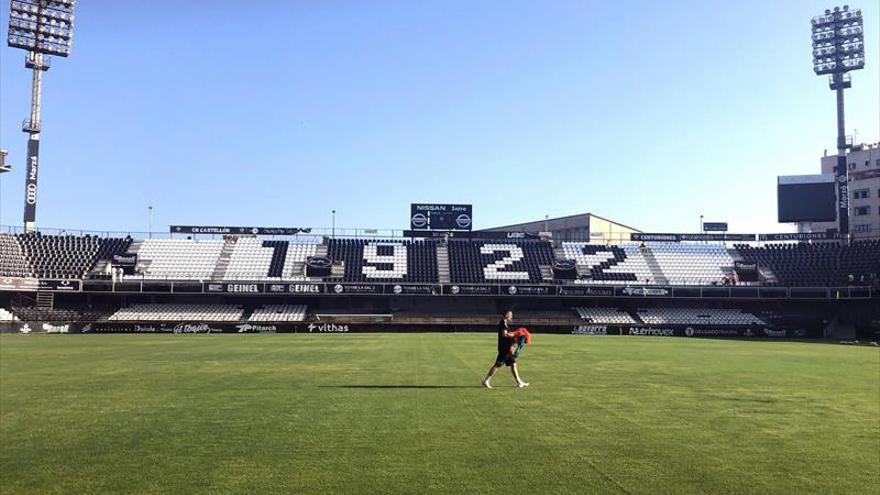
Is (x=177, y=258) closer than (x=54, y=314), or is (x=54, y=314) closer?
(x=54, y=314)

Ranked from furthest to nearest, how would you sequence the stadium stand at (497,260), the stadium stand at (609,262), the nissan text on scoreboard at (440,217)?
the nissan text on scoreboard at (440,217)
the stadium stand at (609,262)
the stadium stand at (497,260)

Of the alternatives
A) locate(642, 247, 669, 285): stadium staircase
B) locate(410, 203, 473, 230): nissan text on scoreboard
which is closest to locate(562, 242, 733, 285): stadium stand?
locate(642, 247, 669, 285): stadium staircase

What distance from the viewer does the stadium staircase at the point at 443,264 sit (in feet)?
198

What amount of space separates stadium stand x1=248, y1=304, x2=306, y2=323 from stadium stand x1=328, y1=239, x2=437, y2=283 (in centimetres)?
548

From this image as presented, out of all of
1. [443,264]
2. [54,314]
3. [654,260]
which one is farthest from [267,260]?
[654,260]

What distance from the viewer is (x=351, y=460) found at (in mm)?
7422

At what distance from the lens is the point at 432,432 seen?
9.05 m

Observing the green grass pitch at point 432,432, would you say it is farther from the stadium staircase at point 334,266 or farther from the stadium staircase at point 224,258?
the stadium staircase at point 224,258

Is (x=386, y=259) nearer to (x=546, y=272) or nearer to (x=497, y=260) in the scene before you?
(x=497, y=260)

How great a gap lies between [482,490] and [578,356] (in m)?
19.1

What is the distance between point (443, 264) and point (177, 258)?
26.1m

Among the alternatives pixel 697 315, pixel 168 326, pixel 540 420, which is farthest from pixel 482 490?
pixel 697 315

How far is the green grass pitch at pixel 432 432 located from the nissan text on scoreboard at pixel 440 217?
4849 centimetres

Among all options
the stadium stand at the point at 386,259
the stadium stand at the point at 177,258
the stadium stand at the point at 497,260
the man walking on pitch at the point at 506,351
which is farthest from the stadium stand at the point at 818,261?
the stadium stand at the point at 177,258
